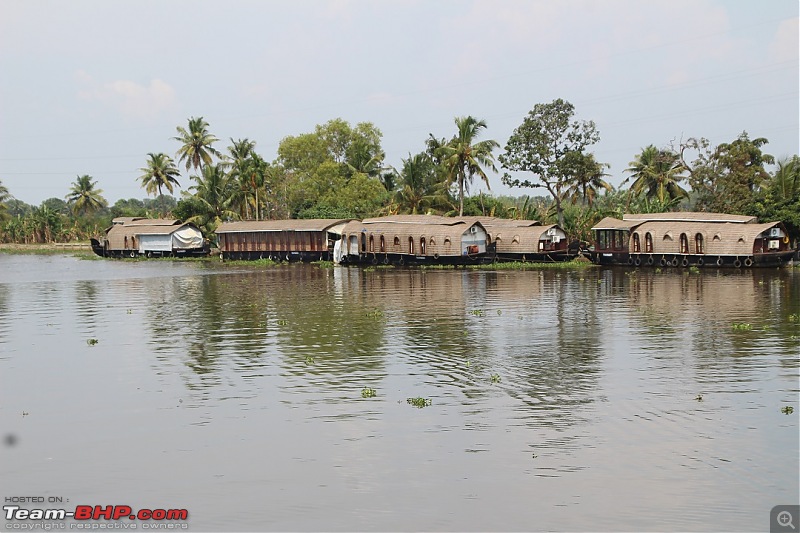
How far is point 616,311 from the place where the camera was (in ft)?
117

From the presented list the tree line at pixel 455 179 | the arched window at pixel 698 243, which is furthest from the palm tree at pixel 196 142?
the arched window at pixel 698 243

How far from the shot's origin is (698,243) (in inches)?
2404

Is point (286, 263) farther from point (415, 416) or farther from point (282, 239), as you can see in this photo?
point (415, 416)

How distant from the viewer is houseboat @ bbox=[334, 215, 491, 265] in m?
66.8

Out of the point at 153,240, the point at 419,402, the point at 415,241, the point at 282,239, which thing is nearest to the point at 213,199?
the point at 153,240

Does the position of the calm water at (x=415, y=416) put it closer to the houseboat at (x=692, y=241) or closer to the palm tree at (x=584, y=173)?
the houseboat at (x=692, y=241)

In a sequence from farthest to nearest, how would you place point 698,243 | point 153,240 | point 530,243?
point 153,240 → point 530,243 → point 698,243

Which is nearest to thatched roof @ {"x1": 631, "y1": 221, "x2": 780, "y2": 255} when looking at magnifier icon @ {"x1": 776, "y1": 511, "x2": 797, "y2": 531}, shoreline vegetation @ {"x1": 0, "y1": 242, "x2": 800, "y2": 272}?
shoreline vegetation @ {"x1": 0, "y1": 242, "x2": 800, "y2": 272}

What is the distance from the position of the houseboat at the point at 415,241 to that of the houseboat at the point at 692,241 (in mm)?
9714

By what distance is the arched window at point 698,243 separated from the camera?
60875 millimetres

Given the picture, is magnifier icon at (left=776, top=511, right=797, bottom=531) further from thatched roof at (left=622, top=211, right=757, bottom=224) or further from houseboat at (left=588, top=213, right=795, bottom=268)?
thatched roof at (left=622, top=211, right=757, bottom=224)

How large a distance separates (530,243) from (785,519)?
186 feet

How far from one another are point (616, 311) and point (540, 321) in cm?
463

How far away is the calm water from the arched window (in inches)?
979
